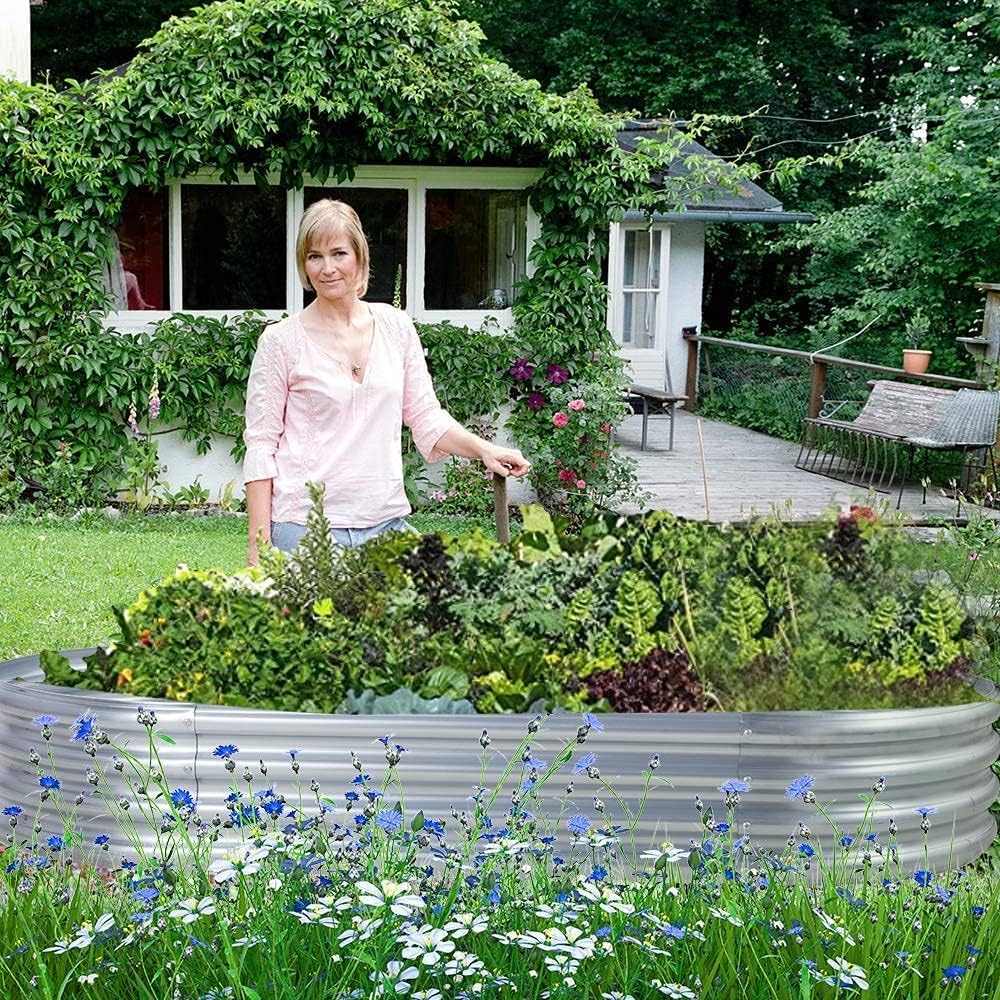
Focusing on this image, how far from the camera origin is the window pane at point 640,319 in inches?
725

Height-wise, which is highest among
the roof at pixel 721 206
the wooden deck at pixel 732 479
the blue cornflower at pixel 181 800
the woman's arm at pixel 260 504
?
the roof at pixel 721 206

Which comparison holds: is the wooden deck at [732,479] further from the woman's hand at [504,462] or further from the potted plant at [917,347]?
the woman's hand at [504,462]

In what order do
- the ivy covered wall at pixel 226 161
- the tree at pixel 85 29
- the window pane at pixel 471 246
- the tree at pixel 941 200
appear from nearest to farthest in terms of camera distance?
the ivy covered wall at pixel 226 161
the window pane at pixel 471 246
the tree at pixel 941 200
the tree at pixel 85 29

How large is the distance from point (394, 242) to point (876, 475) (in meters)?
4.98

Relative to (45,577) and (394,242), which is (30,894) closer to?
(45,577)

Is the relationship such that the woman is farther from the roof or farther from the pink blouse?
the roof

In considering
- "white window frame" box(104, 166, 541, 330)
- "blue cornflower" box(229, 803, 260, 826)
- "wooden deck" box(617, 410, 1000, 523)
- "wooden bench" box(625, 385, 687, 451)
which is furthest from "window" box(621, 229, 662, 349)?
"blue cornflower" box(229, 803, 260, 826)

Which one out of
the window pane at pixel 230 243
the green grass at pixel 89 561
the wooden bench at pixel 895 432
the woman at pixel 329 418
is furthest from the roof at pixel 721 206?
the woman at pixel 329 418

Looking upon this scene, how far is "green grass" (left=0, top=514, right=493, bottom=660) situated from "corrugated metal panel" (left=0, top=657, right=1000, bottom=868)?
3.46 meters

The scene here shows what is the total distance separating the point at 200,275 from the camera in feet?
37.2

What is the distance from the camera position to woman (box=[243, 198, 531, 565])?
12.8ft

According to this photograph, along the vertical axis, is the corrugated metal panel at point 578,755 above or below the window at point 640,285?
below

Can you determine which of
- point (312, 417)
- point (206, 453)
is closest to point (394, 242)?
point (206, 453)

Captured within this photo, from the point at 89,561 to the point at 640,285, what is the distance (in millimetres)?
11223
